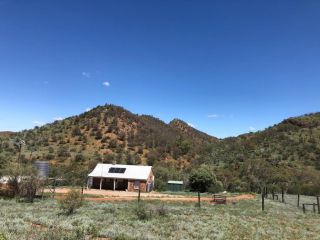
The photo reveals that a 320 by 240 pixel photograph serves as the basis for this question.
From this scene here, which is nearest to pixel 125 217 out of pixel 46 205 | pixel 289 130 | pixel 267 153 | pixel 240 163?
pixel 46 205

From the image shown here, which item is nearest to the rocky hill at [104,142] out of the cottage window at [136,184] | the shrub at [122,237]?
the cottage window at [136,184]

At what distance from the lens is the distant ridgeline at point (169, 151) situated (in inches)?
2768

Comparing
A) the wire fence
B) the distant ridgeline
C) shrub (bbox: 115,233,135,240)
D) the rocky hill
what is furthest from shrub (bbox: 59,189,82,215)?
the rocky hill

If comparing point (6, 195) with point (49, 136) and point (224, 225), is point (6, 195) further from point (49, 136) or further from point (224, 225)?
point (49, 136)

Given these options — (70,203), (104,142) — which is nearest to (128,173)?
(104,142)

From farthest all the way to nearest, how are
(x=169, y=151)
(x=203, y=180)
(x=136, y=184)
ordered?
(x=169, y=151) < (x=203, y=180) < (x=136, y=184)

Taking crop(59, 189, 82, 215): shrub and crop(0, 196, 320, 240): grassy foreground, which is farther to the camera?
crop(59, 189, 82, 215): shrub

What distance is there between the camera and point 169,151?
328 ft

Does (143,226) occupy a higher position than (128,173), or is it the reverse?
(128,173)

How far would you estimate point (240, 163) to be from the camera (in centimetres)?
8650

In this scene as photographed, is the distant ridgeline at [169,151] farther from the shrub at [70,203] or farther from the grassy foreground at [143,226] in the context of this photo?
the grassy foreground at [143,226]

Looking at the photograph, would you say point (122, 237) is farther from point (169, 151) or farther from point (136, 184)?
point (169, 151)

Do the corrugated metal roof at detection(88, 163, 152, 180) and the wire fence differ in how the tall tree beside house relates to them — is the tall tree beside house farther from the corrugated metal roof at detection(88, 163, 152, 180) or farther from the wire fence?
the wire fence

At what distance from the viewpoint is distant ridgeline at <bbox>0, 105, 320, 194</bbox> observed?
7031 cm
